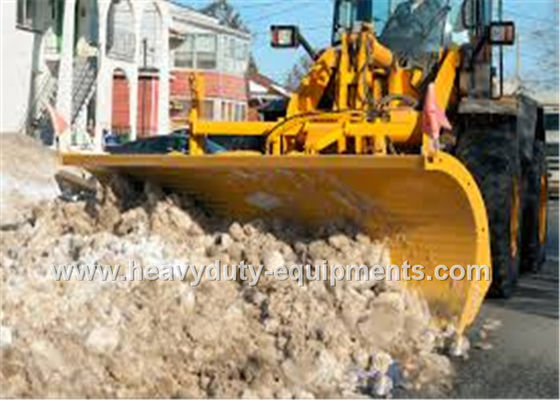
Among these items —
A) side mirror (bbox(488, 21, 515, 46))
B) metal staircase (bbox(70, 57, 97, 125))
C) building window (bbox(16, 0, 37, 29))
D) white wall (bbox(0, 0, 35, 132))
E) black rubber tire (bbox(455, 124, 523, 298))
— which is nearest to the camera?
black rubber tire (bbox(455, 124, 523, 298))

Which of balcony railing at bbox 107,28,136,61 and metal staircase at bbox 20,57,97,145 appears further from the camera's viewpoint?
balcony railing at bbox 107,28,136,61

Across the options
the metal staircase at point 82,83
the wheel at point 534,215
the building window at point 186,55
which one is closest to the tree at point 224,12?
the building window at point 186,55

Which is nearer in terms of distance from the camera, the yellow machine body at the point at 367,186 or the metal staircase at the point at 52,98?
the yellow machine body at the point at 367,186

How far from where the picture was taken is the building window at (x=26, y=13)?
949 inches

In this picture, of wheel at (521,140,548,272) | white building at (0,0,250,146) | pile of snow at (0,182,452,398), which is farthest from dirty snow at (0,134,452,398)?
white building at (0,0,250,146)

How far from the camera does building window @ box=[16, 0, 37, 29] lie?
2411 cm

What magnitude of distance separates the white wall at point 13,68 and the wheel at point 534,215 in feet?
45.6

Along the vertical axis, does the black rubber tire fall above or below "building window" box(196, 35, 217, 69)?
below

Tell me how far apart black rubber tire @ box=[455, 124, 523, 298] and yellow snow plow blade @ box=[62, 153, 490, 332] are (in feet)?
3.82

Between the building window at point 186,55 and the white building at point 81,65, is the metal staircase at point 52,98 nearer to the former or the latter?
the white building at point 81,65

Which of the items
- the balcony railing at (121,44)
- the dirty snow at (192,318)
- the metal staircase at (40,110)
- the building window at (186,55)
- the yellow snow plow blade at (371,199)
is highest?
the building window at (186,55)

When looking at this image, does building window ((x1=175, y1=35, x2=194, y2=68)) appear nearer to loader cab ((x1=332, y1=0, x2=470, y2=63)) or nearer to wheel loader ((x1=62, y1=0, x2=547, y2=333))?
wheel loader ((x1=62, y1=0, x2=547, y2=333))

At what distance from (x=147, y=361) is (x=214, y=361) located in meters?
0.40

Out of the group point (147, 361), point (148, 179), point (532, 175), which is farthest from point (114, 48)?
point (147, 361)
